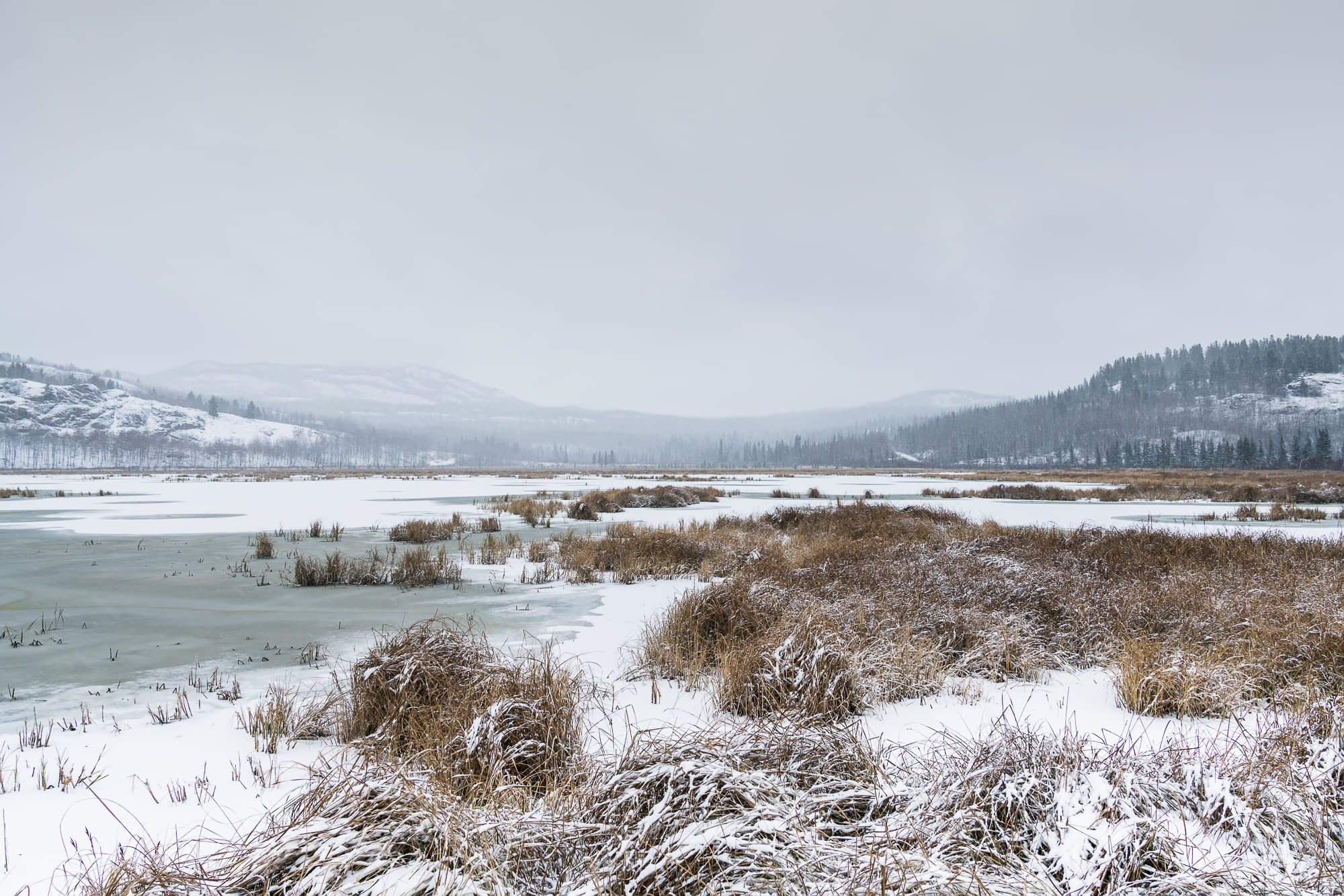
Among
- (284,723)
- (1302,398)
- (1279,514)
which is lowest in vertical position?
(1279,514)

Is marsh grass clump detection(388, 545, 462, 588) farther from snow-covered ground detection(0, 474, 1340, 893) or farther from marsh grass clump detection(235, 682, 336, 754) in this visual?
marsh grass clump detection(235, 682, 336, 754)

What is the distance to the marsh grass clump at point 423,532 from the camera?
Result: 59.0 feet

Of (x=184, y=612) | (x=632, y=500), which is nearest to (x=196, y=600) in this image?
(x=184, y=612)

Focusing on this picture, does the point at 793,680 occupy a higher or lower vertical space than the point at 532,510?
higher

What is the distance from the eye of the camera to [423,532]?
18.2 metres

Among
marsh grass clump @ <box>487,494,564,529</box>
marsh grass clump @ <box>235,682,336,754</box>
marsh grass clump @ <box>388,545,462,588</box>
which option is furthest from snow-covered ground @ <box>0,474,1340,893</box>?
marsh grass clump @ <box>487,494,564,529</box>

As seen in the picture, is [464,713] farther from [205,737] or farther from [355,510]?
[355,510]

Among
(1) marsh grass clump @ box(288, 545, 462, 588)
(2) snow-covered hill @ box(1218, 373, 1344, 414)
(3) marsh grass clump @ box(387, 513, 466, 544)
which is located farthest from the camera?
(2) snow-covered hill @ box(1218, 373, 1344, 414)

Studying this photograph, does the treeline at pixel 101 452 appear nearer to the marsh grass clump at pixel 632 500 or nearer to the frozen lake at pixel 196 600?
the marsh grass clump at pixel 632 500

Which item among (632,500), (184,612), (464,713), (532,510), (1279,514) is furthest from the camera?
(632,500)

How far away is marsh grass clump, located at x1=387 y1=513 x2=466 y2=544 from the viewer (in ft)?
59.0

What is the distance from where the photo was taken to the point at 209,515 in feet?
83.3

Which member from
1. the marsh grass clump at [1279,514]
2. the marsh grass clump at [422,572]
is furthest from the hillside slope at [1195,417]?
the marsh grass clump at [422,572]

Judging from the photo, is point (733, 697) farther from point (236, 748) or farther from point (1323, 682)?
point (1323, 682)
